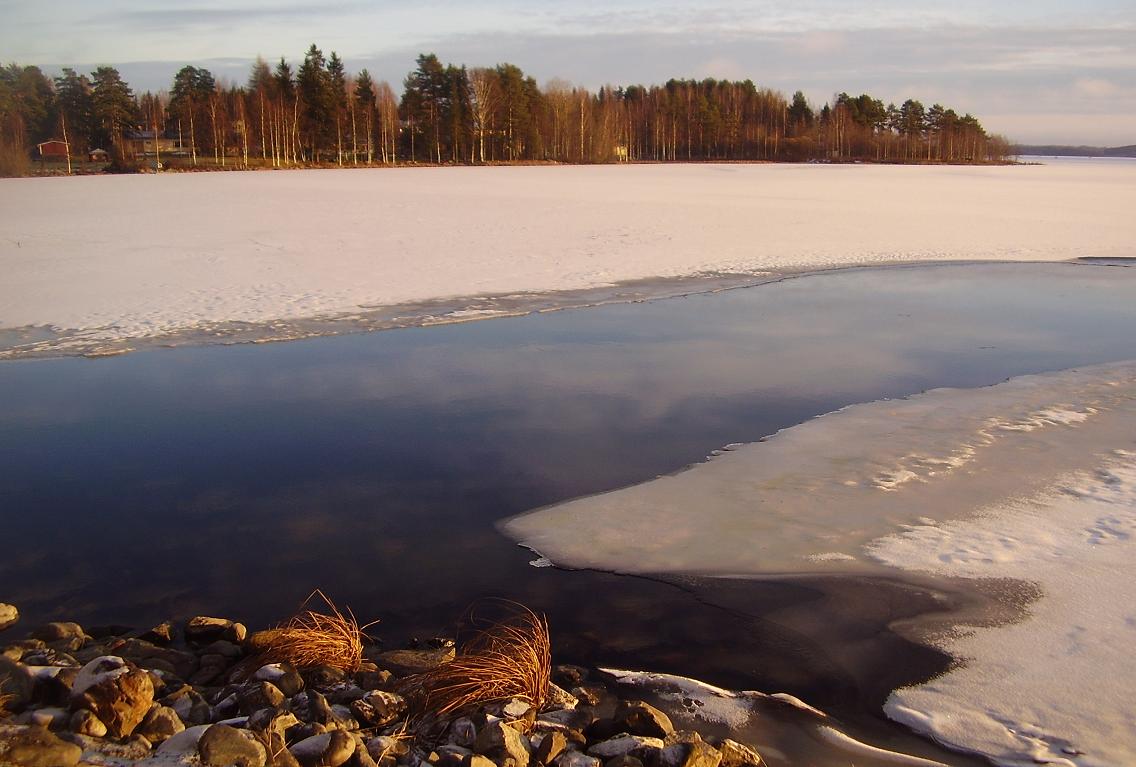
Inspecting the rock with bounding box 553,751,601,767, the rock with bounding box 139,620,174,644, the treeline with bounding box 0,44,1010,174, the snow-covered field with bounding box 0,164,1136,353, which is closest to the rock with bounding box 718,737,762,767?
the rock with bounding box 553,751,601,767

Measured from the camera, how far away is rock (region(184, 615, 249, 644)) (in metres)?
3.50

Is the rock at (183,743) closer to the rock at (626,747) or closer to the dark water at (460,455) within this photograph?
the dark water at (460,455)

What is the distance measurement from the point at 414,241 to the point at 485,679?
42.9 ft

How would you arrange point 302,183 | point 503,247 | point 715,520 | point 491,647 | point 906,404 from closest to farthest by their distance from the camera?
point 491,647, point 715,520, point 906,404, point 503,247, point 302,183

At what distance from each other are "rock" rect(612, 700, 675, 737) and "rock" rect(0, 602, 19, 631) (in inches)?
95.6

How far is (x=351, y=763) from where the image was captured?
8.76 feet

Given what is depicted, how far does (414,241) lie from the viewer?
15.6 m

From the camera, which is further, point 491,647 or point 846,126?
point 846,126

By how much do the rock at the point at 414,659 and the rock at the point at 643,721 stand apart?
728mm

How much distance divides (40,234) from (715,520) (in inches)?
614

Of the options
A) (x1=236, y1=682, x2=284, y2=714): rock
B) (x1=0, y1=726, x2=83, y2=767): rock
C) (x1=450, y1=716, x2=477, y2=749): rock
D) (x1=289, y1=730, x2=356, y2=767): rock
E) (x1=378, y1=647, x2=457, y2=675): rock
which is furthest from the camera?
(x1=378, y1=647, x2=457, y2=675): rock

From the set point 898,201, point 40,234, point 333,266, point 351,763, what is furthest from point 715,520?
point 898,201

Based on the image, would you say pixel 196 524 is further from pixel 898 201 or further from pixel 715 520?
pixel 898 201

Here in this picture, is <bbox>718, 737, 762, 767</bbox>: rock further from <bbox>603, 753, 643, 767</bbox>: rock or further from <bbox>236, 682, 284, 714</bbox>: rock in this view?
<bbox>236, 682, 284, 714</bbox>: rock
